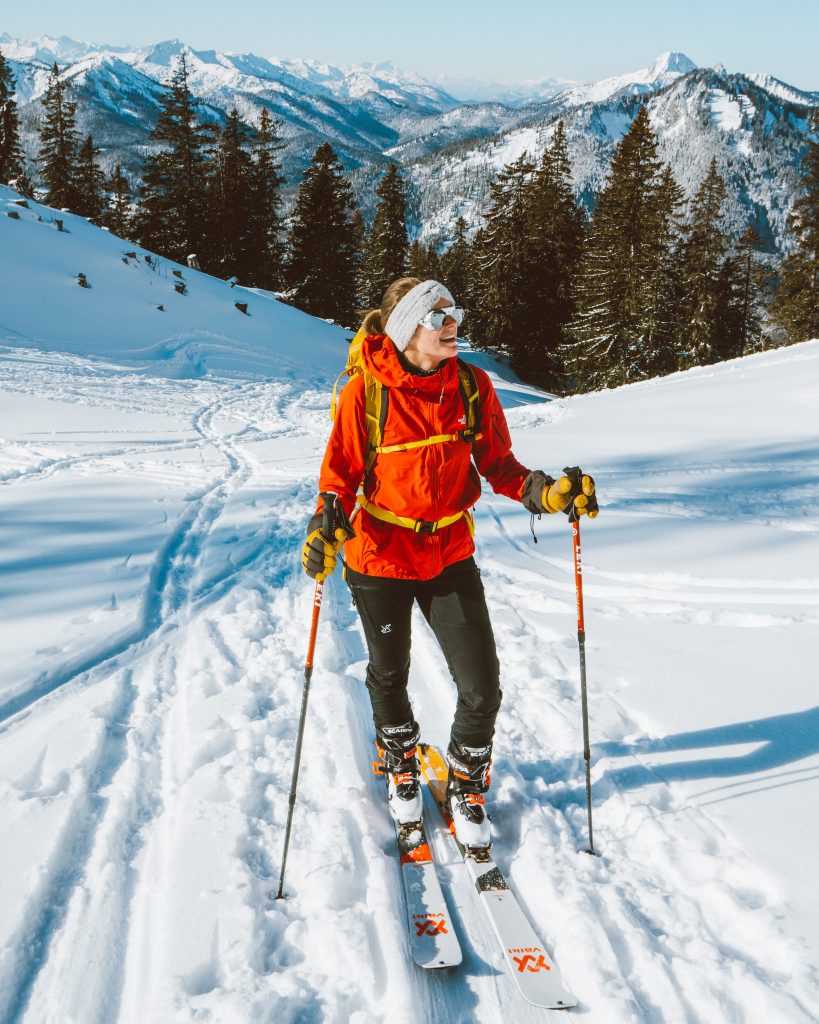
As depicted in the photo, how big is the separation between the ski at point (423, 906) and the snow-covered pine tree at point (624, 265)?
88.2 feet

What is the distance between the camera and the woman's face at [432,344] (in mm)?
2731

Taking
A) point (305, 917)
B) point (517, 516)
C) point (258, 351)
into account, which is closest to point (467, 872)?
point (305, 917)

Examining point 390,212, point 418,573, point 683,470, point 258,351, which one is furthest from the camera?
point 390,212

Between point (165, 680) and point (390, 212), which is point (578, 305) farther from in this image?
point (165, 680)

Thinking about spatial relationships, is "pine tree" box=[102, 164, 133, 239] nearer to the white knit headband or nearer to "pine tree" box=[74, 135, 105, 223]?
"pine tree" box=[74, 135, 105, 223]

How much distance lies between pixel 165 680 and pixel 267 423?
32.9ft

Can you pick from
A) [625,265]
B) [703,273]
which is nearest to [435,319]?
[625,265]

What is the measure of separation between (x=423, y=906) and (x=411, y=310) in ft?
8.29

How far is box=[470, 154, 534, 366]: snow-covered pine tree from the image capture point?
33312mm

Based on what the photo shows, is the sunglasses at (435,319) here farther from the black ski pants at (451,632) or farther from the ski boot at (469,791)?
the ski boot at (469,791)

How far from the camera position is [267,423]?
13.6 m

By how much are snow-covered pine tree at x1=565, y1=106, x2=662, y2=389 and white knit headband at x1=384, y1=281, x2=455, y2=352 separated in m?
26.2

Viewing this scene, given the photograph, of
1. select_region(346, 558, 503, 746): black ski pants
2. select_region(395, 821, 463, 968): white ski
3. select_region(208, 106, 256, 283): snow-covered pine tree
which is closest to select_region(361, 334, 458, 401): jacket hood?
select_region(346, 558, 503, 746): black ski pants

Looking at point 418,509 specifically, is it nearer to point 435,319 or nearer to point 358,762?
point 435,319
